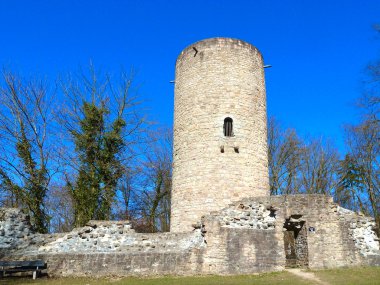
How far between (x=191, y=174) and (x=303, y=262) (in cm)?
532

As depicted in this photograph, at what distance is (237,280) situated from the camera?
10.2m

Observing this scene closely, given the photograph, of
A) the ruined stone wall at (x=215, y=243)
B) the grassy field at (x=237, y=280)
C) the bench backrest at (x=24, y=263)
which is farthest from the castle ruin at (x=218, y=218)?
the grassy field at (x=237, y=280)

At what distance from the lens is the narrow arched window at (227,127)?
49.3 feet

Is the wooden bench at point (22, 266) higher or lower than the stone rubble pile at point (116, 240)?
lower

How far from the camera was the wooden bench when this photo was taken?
10.7 m

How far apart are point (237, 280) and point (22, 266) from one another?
6.49m

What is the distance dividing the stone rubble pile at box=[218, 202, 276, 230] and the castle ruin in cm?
4

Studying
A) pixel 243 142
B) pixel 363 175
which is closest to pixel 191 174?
pixel 243 142

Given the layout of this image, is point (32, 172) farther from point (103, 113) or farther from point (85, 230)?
point (85, 230)

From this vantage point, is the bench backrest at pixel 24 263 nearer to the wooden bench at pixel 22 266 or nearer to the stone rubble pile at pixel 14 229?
the wooden bench at pixel 22 266

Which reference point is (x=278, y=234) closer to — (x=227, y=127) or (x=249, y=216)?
(x=249, y=216)

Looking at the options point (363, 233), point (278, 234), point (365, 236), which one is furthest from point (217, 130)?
point (365, 236)

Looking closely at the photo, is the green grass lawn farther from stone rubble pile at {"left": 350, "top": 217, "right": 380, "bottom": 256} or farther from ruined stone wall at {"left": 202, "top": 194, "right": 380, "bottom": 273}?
stone rubble pile at {"left": 350, "top": 217, "right": 380, "bottom": 256}

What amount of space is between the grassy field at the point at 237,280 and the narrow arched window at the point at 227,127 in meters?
5.90
